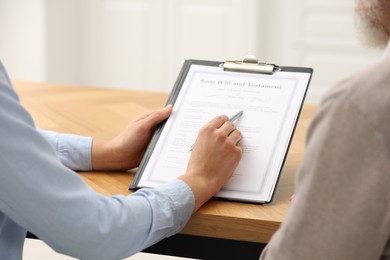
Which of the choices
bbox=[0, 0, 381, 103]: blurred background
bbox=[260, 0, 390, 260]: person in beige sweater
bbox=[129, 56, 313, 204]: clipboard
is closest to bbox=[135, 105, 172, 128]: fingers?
bbox=[129, 56, 313, 204]: clipboard

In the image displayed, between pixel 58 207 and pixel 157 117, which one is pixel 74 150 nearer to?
pixel 157 117

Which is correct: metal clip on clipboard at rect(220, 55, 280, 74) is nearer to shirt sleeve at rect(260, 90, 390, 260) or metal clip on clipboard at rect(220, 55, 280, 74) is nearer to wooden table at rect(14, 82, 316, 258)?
wooden table at rect(14, 82, 316, 258)

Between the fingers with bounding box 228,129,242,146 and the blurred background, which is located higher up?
the fingers with bounding box 228,129,242,146

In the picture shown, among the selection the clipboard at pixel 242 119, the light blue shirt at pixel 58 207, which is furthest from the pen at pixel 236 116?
the light blue shirt at pixel 58 207

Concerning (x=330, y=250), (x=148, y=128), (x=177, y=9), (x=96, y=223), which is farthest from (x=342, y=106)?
(x=177, y=9)

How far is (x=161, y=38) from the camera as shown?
482 cm

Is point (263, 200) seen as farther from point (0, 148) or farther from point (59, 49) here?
point (59, 49)

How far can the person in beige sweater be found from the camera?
3.02 feet

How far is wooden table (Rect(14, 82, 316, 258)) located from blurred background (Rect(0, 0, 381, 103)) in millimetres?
2272

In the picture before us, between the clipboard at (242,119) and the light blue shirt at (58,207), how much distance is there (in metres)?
0.16

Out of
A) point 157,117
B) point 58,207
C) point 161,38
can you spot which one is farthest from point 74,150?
point 161,38

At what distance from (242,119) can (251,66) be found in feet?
0.45

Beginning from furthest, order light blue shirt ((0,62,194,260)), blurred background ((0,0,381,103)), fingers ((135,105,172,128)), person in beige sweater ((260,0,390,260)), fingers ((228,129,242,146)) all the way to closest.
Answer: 1. blurred background ((0,0,381,103))
2. fingers ((135,105,172,128))
3. fingers ((228,129,242,146))
4. light blue shirt ((0,62,194,260))
5. person in beige sweater ((260,0,390,260))

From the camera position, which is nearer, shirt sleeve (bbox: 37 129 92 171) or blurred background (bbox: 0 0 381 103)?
shirt sleeve (bbox: 37 129 92 171)
